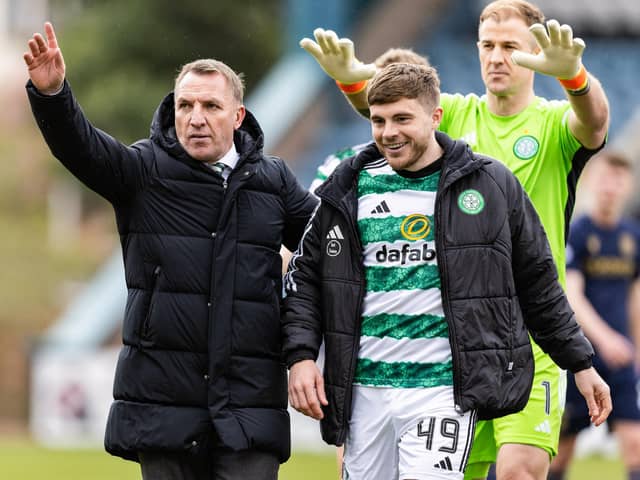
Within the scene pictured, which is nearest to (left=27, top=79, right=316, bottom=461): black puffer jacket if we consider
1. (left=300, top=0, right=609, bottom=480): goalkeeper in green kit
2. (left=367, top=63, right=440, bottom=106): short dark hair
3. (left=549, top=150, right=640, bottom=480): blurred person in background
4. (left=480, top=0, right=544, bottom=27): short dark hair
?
(left=367, top=63, right=440, bottom=106): short dark hair

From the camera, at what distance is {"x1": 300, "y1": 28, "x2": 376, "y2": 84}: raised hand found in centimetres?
660

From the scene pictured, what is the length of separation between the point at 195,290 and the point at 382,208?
83cm

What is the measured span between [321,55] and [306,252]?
1.04 metres

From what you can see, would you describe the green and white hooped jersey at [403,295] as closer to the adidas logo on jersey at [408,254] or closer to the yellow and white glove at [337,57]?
the adidas logo on jersey at [408,254]

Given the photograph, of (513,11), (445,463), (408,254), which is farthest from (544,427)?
(513,11)

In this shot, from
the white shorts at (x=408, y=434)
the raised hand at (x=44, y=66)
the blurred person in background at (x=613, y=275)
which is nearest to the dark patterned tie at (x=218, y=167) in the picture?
the raised hand at (x=44, y=66)

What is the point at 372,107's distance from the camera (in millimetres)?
5965

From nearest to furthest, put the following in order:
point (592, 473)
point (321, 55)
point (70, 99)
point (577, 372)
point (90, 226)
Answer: point (70, 99), point (577, 372), point (321, 55), point (592, 473), point (90, 226)

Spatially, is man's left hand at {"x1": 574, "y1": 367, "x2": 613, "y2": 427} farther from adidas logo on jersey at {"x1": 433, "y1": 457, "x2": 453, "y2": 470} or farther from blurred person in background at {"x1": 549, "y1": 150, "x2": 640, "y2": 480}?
blurred person in background at {"x1": 549, "y1": 150, "x2": 640, "y2": 480}

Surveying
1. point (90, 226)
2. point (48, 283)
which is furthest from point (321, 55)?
point (90, 226)

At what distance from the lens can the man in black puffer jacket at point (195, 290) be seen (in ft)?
19.6

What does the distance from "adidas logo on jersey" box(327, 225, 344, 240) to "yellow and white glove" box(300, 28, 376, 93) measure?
36.5 inches

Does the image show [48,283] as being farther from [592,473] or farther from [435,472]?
[435,472]

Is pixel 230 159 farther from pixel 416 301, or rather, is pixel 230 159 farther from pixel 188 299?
pixel 416 301
